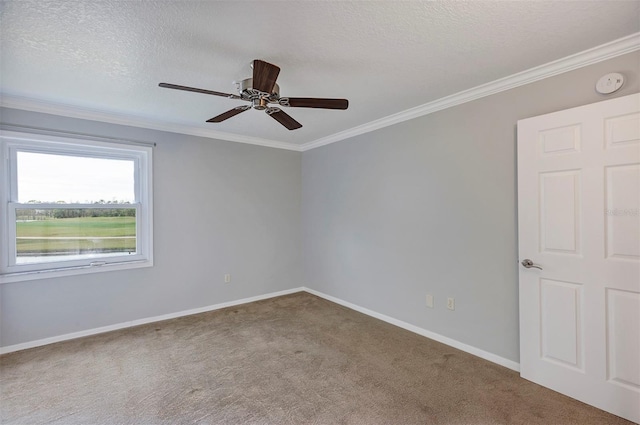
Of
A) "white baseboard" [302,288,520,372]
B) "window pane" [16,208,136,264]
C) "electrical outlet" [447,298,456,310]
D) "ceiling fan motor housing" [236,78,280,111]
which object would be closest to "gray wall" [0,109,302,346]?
"window pane" [16,208,136,264]

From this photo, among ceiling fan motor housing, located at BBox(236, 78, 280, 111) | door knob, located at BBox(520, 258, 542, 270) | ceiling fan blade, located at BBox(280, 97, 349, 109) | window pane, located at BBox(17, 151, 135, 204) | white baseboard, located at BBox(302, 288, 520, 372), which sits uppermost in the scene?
ceiling fan motor housing, located at BBox(236, 78, 280, 111)

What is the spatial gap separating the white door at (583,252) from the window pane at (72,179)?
4158mm

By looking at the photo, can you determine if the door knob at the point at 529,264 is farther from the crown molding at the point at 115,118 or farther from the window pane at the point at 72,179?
the window pane at the point at 72,179

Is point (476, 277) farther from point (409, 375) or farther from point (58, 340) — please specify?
point (58, 340)

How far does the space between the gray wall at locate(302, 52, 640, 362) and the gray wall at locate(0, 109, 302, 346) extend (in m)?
0.94

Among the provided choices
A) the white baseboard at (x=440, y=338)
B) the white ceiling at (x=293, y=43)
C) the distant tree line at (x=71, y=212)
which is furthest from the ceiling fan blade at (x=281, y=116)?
the white baseboard at (x=440, y=338)

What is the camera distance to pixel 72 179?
124 inches

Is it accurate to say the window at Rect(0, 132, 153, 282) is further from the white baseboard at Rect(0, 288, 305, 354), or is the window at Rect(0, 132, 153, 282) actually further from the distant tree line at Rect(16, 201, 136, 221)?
the white baseboard at Rect(0, 288, 305, 354)

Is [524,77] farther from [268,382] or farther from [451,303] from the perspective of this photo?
[268,382]

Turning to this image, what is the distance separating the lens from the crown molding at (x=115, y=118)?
2762mm

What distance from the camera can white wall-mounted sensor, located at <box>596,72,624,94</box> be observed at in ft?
6.26

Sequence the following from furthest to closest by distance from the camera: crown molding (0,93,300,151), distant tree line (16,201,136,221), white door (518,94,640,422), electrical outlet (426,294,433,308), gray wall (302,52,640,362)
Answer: electrical outlet (426,294,433,308) < distant tree line (16,201,136,221) < crown molding (0,93,300,151) < gray wall (302,52,640,362) < white door (518,94,640,422)

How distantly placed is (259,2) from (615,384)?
3160mm

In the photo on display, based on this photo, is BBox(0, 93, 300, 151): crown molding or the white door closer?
the white door
